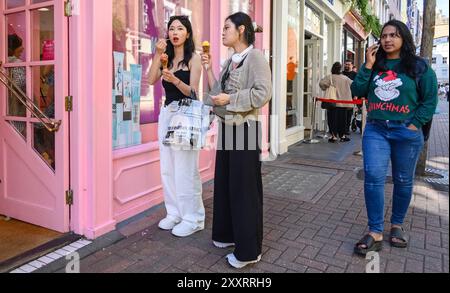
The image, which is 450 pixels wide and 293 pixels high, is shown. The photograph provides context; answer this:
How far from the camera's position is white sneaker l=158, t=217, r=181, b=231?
364cm

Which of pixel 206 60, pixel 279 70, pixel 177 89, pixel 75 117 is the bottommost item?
pixel 75 117

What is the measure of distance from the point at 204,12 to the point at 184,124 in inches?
105

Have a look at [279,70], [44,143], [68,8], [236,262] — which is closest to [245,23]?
[68,8]

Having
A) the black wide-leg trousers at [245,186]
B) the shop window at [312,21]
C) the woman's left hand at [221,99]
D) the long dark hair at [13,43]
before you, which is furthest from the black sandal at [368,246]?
the shop window at [312,21]

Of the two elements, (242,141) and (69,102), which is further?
(69,102)

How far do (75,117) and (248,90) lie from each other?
1522 millimetres

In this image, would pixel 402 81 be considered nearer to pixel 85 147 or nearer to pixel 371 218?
pixel 371 218

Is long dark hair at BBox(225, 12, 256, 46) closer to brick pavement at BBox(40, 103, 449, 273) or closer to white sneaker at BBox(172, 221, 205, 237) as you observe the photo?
brick pavement at BBox(40, 103, 449, 273)

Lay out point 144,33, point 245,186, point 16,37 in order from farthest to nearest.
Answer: point 144,33 < point 16,37 < point 245,186

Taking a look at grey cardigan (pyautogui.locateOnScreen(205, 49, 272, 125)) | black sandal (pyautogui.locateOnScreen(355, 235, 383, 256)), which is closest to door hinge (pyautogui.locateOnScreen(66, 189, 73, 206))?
grey cardigan (pyautogui.locateOnScreen(205, 49, 272, 125))

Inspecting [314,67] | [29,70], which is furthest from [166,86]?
[314,67]

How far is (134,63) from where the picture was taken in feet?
13.6

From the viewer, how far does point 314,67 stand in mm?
10852

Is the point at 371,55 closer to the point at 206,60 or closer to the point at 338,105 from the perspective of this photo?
the point at 206,60
